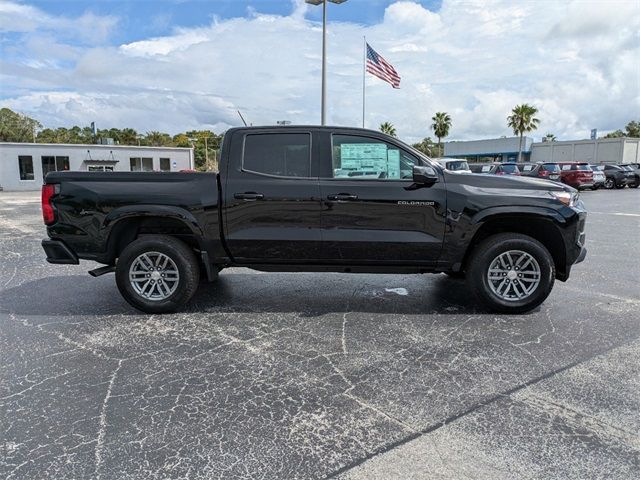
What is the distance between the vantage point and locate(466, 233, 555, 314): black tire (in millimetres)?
4770

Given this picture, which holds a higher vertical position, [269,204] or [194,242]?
[269,204]

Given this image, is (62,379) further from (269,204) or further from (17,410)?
(269,204)

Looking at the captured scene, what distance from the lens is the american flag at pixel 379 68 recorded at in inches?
758

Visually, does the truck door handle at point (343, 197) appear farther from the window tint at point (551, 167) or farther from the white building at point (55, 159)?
the white building at point (55, 159)

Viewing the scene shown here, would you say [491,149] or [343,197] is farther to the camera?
[491,149]

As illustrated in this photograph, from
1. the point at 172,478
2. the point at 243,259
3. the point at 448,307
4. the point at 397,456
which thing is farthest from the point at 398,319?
the point at 172,478

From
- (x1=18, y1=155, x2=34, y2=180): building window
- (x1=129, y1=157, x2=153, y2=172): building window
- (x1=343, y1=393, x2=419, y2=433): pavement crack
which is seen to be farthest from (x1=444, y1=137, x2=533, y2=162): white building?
(x1=343, y1=393, x2=419, y2=433): pavement crack

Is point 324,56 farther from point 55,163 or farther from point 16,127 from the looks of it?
point 16,127

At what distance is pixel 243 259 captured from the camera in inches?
197

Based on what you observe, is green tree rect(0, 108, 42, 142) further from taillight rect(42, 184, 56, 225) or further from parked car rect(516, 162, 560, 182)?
taillight rect(42, 184, 56, 225)

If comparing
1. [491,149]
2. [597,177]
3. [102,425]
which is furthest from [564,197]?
[491,149]

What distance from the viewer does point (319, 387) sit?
332 cm

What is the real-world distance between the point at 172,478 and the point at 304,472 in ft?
2.20

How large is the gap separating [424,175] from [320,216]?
1106mm
